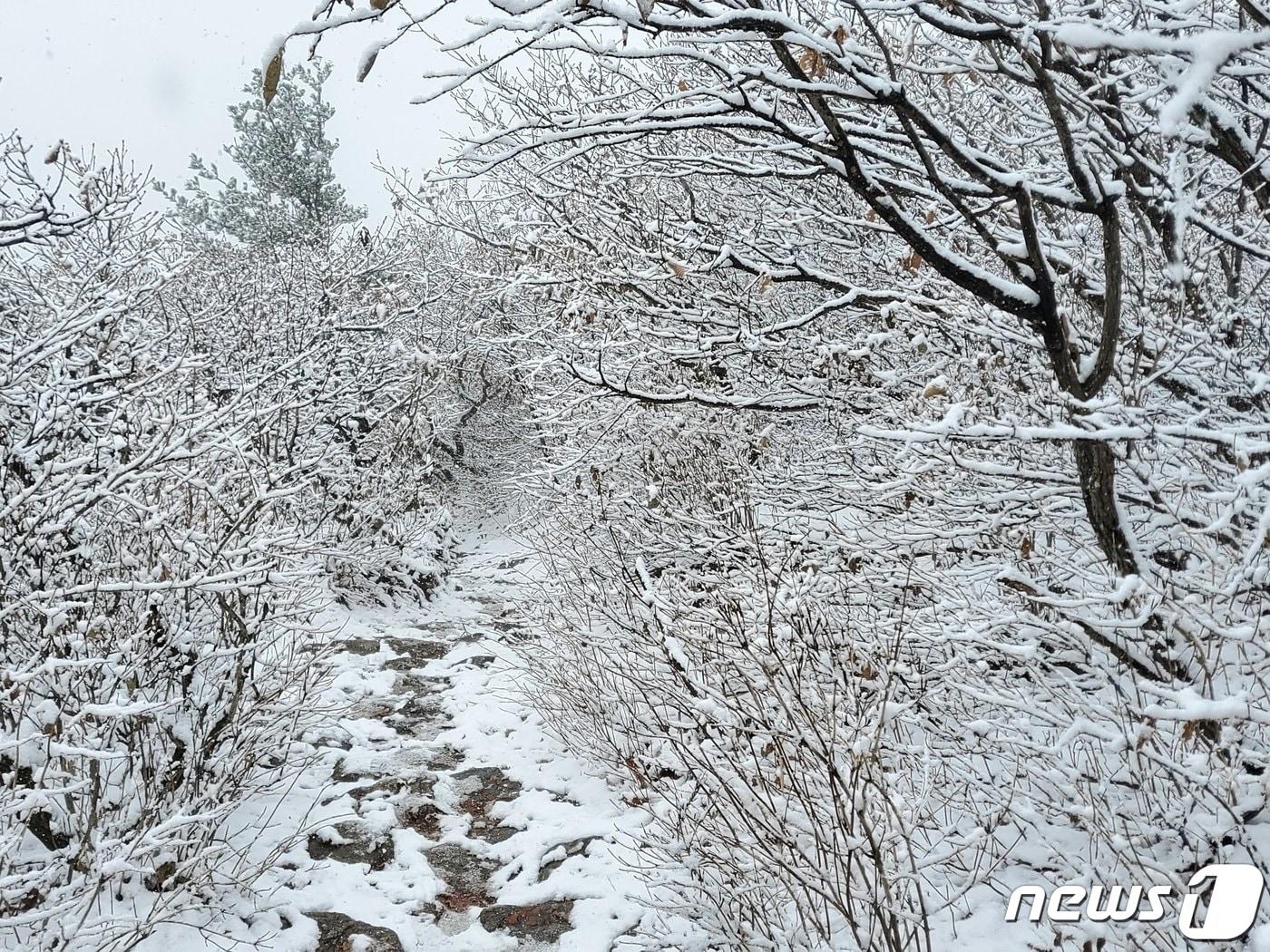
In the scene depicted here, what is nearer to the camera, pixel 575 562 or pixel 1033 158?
pixel 1033 158

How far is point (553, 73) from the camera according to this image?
9.18 m

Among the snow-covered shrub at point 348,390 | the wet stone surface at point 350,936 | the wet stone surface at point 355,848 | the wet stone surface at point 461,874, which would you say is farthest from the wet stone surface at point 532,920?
the snow-covered shrub at point 348,390

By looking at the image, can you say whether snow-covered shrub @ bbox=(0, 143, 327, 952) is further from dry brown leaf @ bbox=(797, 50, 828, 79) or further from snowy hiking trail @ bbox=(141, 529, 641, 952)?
dry brown leaf @ bbox=(797, 50, 828, 79)

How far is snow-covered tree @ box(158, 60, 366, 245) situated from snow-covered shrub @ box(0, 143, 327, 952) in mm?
17757

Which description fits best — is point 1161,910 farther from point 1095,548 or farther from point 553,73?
point 553,73

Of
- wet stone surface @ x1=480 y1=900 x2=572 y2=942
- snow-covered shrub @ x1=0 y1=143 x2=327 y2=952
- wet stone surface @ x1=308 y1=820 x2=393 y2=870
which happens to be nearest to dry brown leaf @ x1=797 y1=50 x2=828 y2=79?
snow-covered shrub @ x1=0 y1=143 x2=327 y2=952

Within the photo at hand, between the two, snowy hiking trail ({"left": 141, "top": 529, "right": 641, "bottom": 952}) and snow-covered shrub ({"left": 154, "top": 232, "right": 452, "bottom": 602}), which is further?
snow-covered shrub ({"left": 154, "top": 232, "right": 452, "bottom": 602})

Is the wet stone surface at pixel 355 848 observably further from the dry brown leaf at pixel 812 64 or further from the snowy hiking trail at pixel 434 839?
the dry brown leaf at pixel 812 64

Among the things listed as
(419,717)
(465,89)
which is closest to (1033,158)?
(419,717)

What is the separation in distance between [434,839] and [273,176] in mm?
20878

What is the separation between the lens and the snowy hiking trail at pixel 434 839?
421cm

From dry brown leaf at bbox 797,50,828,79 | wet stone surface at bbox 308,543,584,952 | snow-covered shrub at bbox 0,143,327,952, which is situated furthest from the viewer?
wet stone surface at bbox 308,543,584,952

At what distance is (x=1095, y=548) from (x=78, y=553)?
196 inches

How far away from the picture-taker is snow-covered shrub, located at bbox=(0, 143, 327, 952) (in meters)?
3.36
